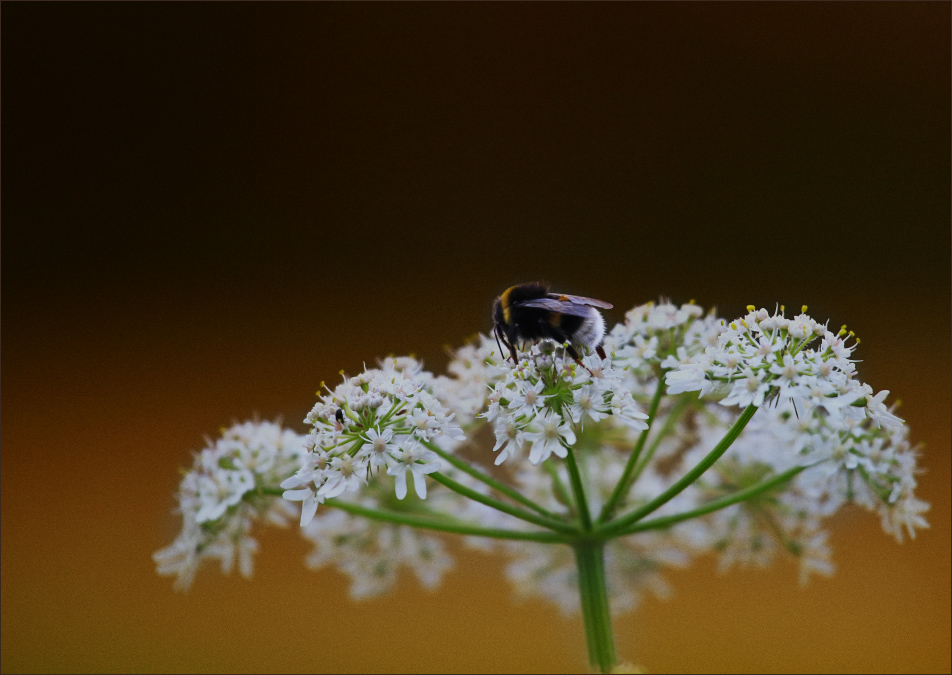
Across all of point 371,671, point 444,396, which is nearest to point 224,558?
point 444,396

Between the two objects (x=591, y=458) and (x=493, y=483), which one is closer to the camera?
(x=493, y=483)

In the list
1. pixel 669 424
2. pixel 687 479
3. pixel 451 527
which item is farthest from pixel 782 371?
pixel 451 527

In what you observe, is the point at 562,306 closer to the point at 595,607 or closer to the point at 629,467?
the point at 629,467

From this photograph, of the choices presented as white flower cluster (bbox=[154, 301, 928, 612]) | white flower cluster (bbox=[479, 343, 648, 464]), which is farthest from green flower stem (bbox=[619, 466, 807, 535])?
white flower cluster (bbox=[479, 343, 648, 464])

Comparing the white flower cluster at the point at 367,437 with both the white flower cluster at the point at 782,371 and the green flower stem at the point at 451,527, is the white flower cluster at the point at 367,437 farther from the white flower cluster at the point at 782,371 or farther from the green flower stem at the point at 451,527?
the white flower cluster at the point at 782,371

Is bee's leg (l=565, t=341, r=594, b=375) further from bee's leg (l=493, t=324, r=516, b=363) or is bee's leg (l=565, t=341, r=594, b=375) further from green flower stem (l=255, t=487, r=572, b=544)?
green flower stem (l=255, t=487, r=572, b=544)

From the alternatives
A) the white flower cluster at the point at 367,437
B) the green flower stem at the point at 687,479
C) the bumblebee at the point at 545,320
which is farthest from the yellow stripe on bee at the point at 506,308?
the green flower stem at the point at 687,479
